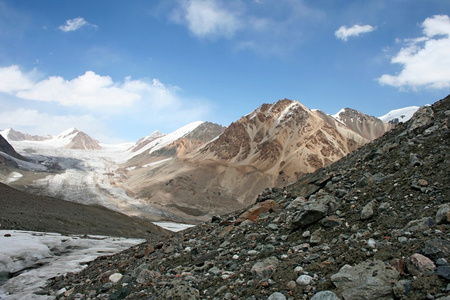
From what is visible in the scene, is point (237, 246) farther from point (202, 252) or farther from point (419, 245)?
point (419, 245)

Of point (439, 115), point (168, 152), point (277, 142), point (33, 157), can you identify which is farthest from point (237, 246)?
point (168, 152)

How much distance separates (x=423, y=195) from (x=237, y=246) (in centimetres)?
425

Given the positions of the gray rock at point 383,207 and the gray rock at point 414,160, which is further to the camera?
the gray rock at point 414,160

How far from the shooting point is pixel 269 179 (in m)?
97.0

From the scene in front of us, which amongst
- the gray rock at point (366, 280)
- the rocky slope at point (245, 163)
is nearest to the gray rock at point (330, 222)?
the gray rock at point (366, 280)

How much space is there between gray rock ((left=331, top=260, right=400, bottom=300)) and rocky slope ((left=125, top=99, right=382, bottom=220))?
225 ft

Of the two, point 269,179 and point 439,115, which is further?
point 269,179

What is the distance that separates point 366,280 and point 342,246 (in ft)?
4.27

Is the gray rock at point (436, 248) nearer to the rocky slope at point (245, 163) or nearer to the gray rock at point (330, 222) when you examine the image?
the gray rock at point (330, 222)

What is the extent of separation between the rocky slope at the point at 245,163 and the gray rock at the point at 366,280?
68658mm

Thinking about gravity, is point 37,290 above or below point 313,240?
below

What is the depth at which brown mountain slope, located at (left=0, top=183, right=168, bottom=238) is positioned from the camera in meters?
27.2

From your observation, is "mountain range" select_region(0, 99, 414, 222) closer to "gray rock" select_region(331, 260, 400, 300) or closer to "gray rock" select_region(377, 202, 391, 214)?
"gray rock" select_region(377, 202, 391, 214)

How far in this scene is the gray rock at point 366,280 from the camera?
398 centimetres
